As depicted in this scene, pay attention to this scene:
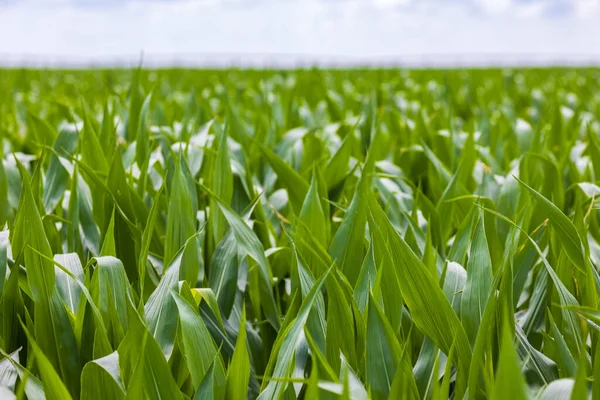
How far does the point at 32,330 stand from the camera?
2.79 ft

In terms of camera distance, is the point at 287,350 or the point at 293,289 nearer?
the point at 287,350

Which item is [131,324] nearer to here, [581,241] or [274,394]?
[274,394]

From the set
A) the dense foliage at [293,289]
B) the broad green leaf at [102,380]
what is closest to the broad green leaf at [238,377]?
the dense foliage at [293,289]

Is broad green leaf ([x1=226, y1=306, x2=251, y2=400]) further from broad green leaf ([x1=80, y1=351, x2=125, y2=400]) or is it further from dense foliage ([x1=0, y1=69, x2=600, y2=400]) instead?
broad green leaf ([x1=80, y1=351, x2=125, y2=400])

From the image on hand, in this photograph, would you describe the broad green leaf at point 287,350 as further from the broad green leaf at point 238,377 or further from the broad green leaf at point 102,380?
the broad green leaf at point 102,380

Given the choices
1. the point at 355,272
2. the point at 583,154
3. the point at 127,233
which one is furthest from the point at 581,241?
the point at 583,154

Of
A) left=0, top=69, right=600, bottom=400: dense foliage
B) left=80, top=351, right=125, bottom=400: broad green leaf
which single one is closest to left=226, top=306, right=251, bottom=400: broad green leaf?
left=0, top=69, right=600, bottom=400: dense foliage

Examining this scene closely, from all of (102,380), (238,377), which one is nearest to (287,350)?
(238,377)

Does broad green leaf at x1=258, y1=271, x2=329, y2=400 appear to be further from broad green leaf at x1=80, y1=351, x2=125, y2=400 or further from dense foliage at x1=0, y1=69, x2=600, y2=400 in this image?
broad green leaf at x1=80, y1=351, x2=125, y2=400

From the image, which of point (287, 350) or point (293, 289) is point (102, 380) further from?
point (293, 289)

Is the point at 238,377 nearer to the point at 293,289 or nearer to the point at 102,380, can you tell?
the point at 102,380

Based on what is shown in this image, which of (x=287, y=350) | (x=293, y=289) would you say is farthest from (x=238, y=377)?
(x=293, y=289)

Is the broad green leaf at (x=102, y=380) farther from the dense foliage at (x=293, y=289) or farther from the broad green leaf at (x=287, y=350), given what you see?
the broad green leaf at (x=287, y=350)

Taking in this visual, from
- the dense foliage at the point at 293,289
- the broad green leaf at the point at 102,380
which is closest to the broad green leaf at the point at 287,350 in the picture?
the dense foliage at the point at 293,289
